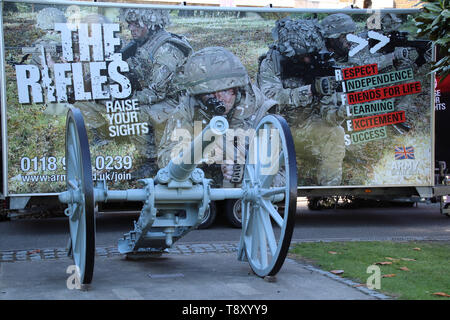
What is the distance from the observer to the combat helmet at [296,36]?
10555 mm

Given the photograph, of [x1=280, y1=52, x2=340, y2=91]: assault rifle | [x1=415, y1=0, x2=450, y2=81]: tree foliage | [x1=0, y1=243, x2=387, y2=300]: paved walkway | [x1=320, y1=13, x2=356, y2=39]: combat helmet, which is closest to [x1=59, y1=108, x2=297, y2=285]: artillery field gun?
[x1=0, y1=243, x2=387, y2=300]: paved walkway

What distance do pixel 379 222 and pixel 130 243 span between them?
6849 mm

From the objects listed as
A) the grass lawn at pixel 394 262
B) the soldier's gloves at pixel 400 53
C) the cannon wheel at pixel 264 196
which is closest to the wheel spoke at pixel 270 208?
the cannon wheel at pixel 264 196

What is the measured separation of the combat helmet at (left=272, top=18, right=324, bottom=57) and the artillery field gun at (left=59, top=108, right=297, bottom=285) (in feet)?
14.5

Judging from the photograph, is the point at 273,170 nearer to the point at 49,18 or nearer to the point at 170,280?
the point at 170,280

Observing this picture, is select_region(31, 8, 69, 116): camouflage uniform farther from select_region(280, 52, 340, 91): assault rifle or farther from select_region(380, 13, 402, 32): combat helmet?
select_region(380, 13, 402, 32): combat helmet

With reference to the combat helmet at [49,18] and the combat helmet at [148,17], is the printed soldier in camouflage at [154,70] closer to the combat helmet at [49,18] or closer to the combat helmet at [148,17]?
the combat helmet at [148,17]

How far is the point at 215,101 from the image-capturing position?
33.8 ft

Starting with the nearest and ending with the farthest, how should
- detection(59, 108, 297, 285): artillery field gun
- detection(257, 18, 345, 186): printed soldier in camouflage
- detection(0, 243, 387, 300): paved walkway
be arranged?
detection(0, 243, 387, 300): paved walkway, detection(59, 108, 297, 285): artillery field gun, detection(257, 18, 345, 186): printed soldier in camouflage

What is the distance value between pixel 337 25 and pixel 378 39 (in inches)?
34.9

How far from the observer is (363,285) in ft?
18.8

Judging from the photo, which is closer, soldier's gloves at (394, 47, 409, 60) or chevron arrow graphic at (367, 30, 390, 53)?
chevron arrow graphic at (367, 30, 390, 53)

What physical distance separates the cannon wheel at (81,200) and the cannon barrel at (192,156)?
41.6 inches

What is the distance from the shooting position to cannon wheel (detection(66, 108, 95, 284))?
4.93 metres
